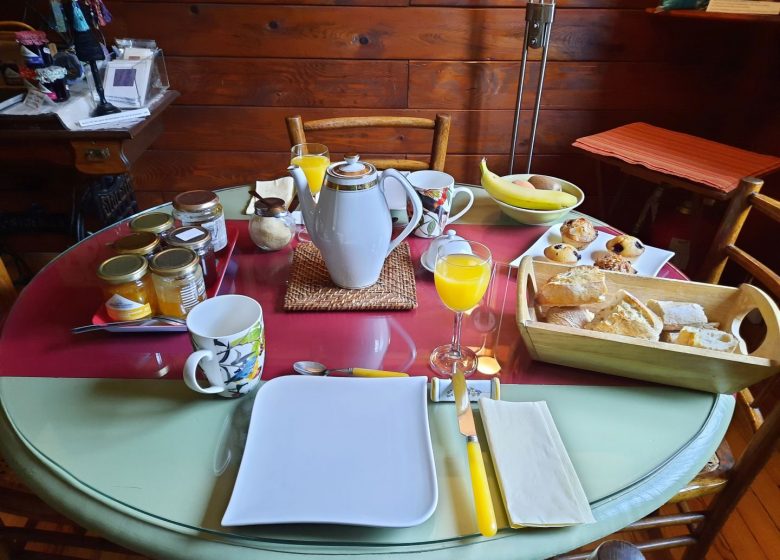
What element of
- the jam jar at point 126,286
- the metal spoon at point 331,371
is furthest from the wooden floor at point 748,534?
the metal spoon at point 331,371

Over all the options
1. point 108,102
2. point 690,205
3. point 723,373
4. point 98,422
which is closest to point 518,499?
point 723,373

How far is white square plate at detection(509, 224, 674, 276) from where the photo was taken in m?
0.99

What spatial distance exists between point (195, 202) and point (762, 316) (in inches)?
37.5

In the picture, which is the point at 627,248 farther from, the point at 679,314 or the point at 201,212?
the point at 201,212

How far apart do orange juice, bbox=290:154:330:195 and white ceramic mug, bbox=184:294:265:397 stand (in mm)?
454

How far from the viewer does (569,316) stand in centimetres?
79

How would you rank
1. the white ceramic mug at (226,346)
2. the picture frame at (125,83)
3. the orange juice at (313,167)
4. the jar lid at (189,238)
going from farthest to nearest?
the picture frame at (125,83), the orange juice at (313,167), the jar lid at (189,238), the white ceramic mug at (226,346)

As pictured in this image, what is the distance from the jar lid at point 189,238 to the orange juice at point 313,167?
30 centimetres

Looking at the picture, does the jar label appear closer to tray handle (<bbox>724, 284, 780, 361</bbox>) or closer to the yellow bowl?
the yellow bowl

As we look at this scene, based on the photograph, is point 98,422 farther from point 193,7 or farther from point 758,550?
point 193,7

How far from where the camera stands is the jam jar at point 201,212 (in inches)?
37.7

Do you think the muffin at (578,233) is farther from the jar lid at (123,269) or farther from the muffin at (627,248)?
the jar lid at (123,269)

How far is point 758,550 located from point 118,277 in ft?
5.45

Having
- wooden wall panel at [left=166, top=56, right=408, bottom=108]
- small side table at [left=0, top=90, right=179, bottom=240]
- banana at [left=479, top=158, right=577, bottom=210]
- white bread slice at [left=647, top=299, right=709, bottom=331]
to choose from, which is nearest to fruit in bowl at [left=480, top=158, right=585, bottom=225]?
banana at [left=479, top=158, right=577, bottom=210]
